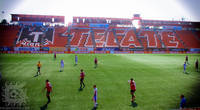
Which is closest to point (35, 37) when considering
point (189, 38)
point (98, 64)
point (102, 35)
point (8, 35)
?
point (8, 35)

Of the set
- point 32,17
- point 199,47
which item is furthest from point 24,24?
point 199,47

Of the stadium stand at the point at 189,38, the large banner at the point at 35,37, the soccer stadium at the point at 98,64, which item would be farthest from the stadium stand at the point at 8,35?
the stadium stand at the point at 189,38

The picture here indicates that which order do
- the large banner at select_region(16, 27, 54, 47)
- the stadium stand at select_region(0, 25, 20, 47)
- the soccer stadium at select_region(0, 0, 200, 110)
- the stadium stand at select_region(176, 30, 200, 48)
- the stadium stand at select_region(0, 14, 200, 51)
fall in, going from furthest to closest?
the stadium stand at select_region(176, 30, 200, 48), the stadium stand at select_region(0, 14, 200, 51), the large banner at select_region(16, 27, 54, 47), the stadium stand at select_region(0, 25, 20, 47), the soccer stadium at select_region(0, 0, 200, 110)

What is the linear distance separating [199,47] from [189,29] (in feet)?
57.7

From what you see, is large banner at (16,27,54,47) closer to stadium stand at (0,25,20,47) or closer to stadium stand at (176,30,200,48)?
stadium stand at (0,25,20,47)

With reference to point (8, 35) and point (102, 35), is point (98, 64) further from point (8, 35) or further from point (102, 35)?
point (8, 35)

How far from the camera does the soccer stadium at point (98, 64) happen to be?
9.95 m

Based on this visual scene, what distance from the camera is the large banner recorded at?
49.9 metres

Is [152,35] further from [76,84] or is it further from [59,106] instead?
[59,106]

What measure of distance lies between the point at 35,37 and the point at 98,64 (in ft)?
136

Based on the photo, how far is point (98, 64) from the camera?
24297mm

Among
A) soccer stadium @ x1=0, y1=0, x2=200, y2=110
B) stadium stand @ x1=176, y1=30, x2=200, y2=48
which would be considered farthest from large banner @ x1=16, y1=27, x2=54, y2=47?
stadium stand @ x1=176, y1=30, x2=200, y2=48

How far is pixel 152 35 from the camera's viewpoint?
Answer: 65.1 m

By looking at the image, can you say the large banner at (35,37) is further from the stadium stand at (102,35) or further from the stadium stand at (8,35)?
the stadium stand at (8,35)
